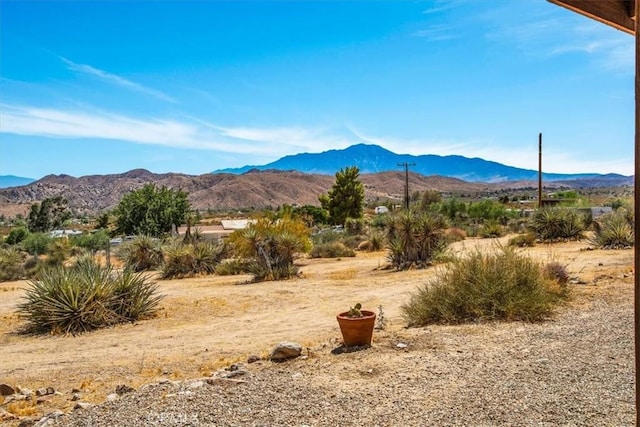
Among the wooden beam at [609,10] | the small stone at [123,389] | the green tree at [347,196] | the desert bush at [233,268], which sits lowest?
the desert bush at [233,268]

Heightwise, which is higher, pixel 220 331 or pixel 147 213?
pixel 147 213

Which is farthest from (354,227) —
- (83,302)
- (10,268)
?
(83,302)

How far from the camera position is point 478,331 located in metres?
8.85

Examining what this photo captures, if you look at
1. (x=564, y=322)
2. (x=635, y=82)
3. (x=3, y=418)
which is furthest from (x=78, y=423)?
(x=564, y=322)

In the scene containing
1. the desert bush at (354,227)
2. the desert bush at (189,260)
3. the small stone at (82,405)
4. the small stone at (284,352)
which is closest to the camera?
the small stone at (82,405)

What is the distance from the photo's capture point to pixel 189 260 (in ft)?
76.4

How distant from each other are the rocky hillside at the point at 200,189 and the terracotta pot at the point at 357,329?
10221 cm

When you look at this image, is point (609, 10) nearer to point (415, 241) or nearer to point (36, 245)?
point (415, 241)

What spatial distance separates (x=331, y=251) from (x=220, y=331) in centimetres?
1707

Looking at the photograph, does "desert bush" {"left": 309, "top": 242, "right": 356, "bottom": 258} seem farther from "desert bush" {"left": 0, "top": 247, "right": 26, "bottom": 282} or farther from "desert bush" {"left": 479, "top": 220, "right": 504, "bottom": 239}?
"desert bush" {"left": 0, "top": 247, "right": 26, "bottom": 282}

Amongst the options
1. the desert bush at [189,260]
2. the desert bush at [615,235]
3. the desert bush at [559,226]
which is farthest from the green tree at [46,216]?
the desert bush at [615,235]

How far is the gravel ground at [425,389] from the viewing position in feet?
17.6

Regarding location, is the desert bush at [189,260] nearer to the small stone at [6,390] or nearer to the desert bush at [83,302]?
the desert bush at [83,302]

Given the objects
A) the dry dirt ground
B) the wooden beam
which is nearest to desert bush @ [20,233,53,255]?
the dry dirt ground
